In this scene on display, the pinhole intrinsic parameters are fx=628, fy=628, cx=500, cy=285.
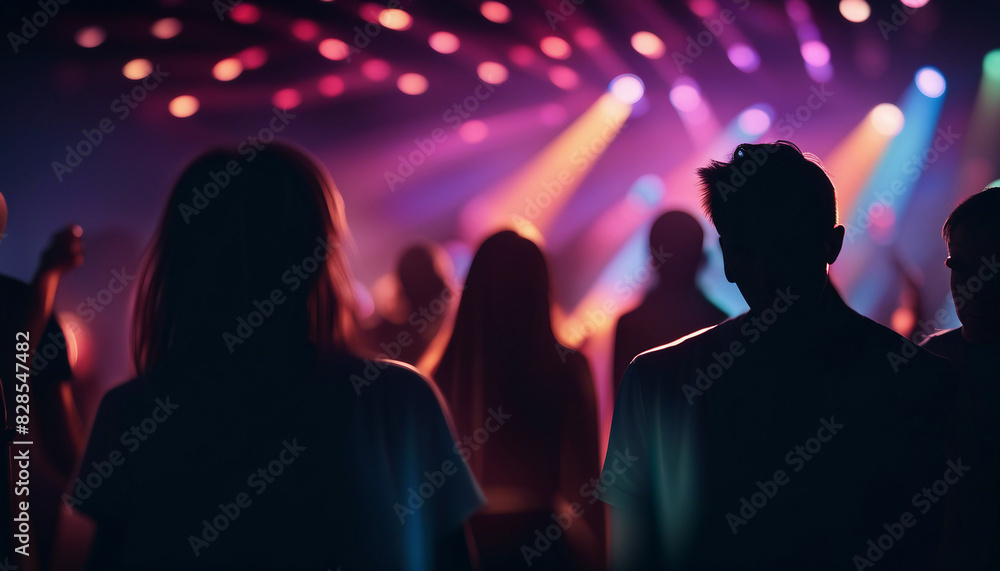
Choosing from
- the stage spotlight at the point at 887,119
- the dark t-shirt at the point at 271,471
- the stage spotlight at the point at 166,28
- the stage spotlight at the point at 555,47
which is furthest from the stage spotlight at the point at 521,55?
Result: the dark t-shirt at the point at 271,471

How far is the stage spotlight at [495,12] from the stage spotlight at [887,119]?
11.6 ft

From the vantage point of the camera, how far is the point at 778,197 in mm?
A: 989

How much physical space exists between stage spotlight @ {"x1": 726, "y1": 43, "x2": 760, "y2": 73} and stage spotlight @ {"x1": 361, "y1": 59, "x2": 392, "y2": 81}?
294cm

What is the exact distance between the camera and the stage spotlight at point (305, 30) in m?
4.80

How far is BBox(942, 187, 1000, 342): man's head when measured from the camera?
4.59 ft

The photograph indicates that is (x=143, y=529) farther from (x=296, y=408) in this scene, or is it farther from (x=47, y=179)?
(x=47, y=179)

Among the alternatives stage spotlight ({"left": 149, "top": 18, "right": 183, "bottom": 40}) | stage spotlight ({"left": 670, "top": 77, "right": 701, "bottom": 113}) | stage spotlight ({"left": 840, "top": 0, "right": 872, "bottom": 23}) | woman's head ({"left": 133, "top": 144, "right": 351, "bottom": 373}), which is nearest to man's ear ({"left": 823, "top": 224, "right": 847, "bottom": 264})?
woman's head ({"left": 133, "top": 144, "right": 351, "bottom": 373})

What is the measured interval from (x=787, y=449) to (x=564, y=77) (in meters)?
5.46

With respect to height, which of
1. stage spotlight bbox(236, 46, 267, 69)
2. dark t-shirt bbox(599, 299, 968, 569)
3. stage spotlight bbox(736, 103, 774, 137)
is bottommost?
stage spotlight bbox(236, 46, 267, 69)

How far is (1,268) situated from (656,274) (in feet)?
13.1

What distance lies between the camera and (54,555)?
200 cm

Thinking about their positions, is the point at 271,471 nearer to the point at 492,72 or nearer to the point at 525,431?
the point at 525,431

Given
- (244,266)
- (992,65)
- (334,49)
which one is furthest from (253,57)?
(992,65)

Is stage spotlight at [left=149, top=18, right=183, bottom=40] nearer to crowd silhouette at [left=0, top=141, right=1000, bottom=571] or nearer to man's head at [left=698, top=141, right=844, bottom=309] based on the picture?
crowd silhouette at [left=0, top=141, right=1000, bottom=571]
